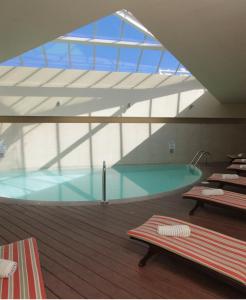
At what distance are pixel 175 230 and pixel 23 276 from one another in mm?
1497

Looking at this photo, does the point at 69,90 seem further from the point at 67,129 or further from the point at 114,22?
the point at 114,22

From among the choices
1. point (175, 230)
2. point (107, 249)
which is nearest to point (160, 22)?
point (175, 230)

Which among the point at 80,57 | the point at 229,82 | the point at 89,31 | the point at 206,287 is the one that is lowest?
the point at 206,287

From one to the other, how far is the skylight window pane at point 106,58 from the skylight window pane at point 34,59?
2.12 meters

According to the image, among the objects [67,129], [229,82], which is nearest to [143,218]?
[229,82]

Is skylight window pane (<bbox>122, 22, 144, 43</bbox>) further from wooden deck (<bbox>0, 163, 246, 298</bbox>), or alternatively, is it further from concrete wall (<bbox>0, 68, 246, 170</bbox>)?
wooden deck (<bbox>0, 163, 246, 298</bbox>)

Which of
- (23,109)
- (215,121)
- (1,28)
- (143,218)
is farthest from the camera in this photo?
(215,121)

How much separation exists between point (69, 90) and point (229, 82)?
17.9ft

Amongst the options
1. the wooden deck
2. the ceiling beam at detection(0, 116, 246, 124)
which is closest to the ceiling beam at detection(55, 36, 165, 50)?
the ceiling beam at detection(0, 116, 246, 124)

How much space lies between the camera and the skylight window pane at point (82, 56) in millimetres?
11312

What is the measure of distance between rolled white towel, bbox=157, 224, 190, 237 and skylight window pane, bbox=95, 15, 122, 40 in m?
9.73

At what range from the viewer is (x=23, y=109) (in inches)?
381

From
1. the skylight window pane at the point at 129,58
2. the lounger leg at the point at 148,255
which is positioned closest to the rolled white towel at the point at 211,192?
the lounger leg at the point at 148,255

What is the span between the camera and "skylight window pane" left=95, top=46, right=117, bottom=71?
11305mm
